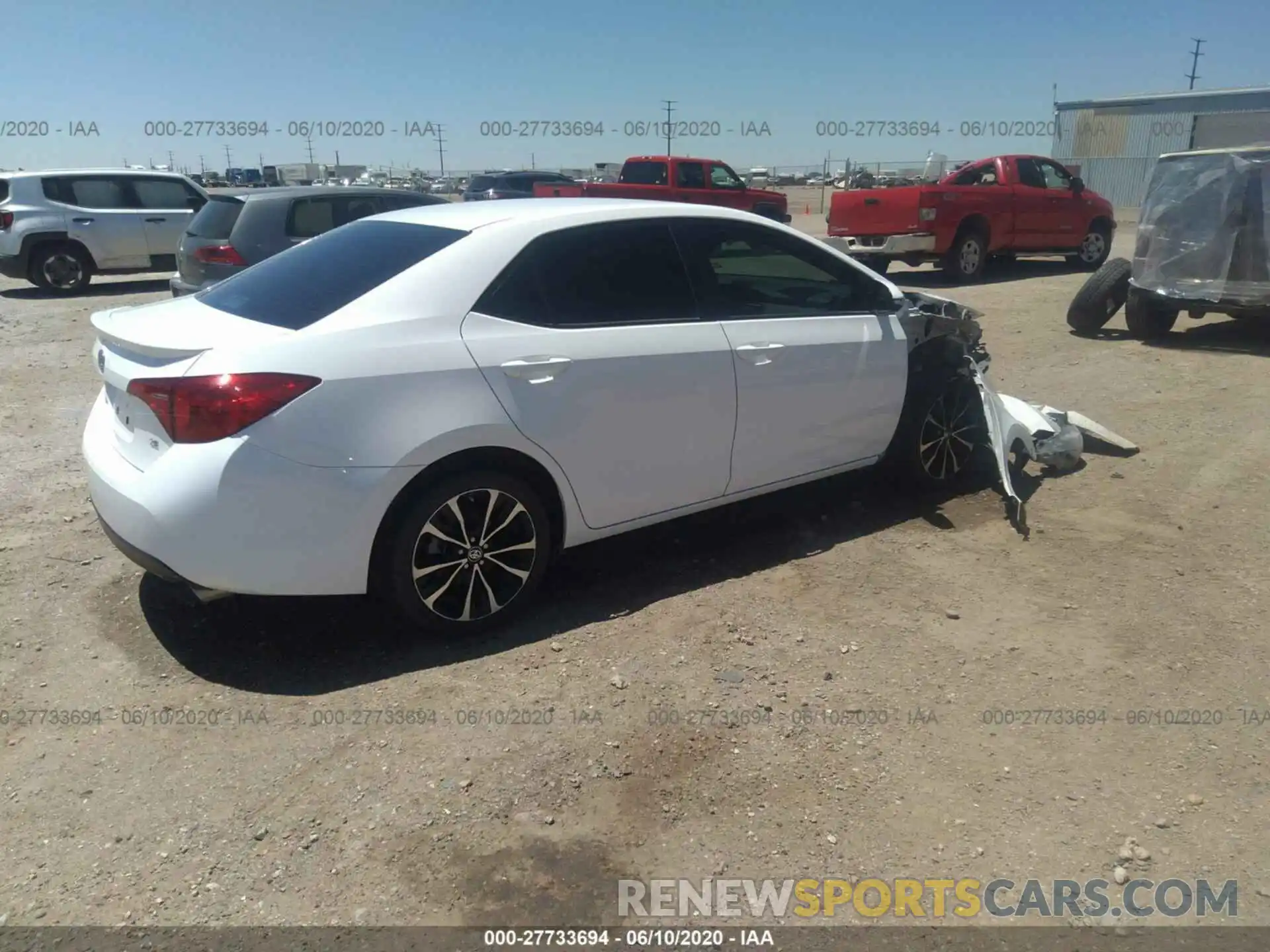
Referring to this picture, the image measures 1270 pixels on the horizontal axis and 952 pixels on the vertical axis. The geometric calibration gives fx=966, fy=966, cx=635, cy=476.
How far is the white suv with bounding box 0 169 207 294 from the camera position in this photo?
13852 mm

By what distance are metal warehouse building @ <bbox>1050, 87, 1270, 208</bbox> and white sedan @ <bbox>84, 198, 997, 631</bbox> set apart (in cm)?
3395

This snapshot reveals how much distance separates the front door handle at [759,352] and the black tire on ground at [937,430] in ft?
3.72

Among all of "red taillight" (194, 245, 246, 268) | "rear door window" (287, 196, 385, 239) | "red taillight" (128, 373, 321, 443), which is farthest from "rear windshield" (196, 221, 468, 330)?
"red taillight" (194, 245, 246, 268)

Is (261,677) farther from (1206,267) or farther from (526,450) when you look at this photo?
(1206,267)

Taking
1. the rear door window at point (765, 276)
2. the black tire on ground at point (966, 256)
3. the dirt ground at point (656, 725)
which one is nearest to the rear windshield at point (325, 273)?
the rear door window at point (765, 276)

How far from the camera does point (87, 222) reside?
1424cm

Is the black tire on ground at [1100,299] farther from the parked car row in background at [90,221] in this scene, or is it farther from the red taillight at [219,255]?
the red taillight at [219,255]

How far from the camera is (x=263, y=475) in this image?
322cm

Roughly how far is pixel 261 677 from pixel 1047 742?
9.11ft

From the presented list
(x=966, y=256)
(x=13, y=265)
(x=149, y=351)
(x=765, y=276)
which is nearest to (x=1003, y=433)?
(x=765, y=276)

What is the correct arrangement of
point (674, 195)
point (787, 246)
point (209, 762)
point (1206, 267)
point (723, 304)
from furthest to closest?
point (674, 195) < point (1206, 267) < point (787, 246) < point (723, 304) < point (209, 762)

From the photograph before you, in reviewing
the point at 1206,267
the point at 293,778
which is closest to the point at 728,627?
the point at 293,778

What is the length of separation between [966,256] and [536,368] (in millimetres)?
12503

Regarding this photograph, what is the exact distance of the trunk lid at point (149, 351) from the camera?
3357 mm
